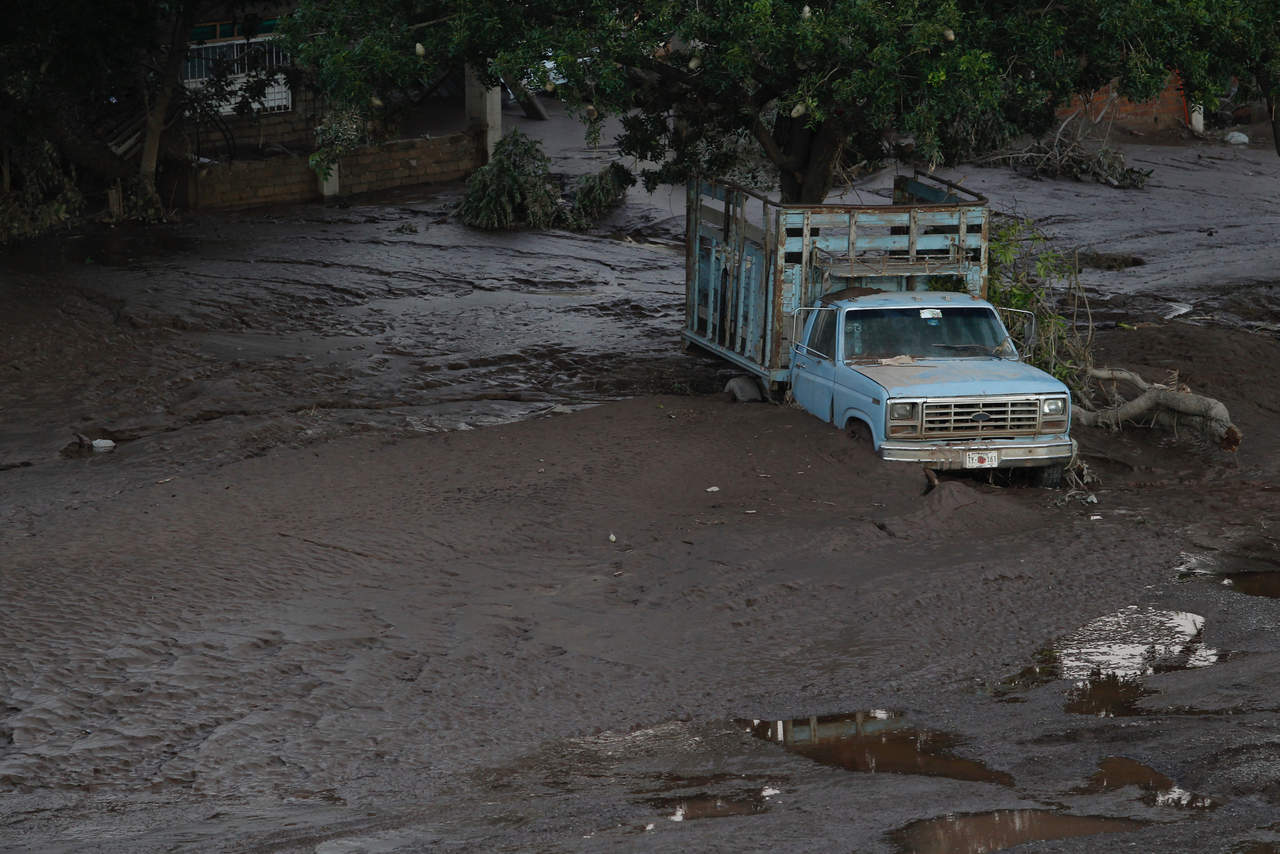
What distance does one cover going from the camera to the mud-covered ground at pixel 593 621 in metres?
6.47

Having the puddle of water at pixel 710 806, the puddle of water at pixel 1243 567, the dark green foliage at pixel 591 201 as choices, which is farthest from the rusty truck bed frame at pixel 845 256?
the dark green foliage at pixel 591 201

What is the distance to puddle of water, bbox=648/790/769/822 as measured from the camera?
6.37m

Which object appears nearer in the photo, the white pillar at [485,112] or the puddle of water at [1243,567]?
the puddle of water at [1243,567]

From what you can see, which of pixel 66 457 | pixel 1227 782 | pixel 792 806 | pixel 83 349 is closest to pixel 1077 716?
pixel 1227 782

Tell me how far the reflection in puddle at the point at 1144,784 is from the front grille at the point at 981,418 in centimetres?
499

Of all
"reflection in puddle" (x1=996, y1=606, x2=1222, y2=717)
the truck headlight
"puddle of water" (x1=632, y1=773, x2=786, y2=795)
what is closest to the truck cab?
the truck headlight

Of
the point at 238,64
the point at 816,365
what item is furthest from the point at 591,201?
the point at 816,365

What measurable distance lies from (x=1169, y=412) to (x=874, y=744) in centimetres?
750

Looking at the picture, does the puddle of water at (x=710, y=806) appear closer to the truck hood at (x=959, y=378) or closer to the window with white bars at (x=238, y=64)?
the truck hood at (x=959, y=378)

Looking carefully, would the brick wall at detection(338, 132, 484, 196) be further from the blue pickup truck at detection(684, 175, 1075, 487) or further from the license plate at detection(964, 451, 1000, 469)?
the license plate at detection(964, 451, 1000, 469)

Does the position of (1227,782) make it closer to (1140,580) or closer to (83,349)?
(1140,580)

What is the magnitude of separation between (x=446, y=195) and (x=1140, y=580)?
21233mm

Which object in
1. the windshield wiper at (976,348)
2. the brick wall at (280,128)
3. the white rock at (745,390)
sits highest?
the brick wall at (280,128)

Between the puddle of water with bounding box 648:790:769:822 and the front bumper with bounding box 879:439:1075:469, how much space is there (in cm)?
543
